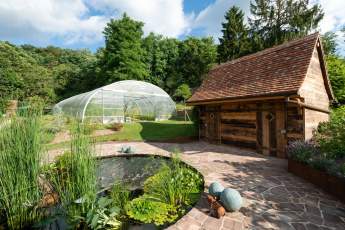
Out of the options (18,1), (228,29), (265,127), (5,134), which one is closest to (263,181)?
(265,127)

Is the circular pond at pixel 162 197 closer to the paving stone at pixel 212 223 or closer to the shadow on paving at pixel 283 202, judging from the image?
the paving stone at pixel 212 223

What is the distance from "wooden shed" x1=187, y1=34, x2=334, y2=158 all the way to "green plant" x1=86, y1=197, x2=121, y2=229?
240 inches

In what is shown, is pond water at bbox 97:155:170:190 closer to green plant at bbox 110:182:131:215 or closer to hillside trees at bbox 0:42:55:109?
green plant at bbox 110:182:131:215

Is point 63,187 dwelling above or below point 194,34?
below

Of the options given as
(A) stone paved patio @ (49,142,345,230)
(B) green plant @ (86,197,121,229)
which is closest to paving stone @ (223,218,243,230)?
(A) stone paved patio @ (49,142,345,230)

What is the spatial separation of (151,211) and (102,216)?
0.88 m

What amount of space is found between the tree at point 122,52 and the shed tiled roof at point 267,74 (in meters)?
18.1

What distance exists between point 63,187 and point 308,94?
8.21m

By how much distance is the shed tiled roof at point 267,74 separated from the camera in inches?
285

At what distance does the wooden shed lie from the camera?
22.9 ft

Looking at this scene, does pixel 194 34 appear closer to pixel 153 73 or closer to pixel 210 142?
pixel 153 73

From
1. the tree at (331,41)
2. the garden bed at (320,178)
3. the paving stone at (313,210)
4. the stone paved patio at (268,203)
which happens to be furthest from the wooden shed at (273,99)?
the tree at (331,41)

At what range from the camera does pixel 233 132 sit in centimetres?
927

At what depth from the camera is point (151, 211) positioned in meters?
3.61
